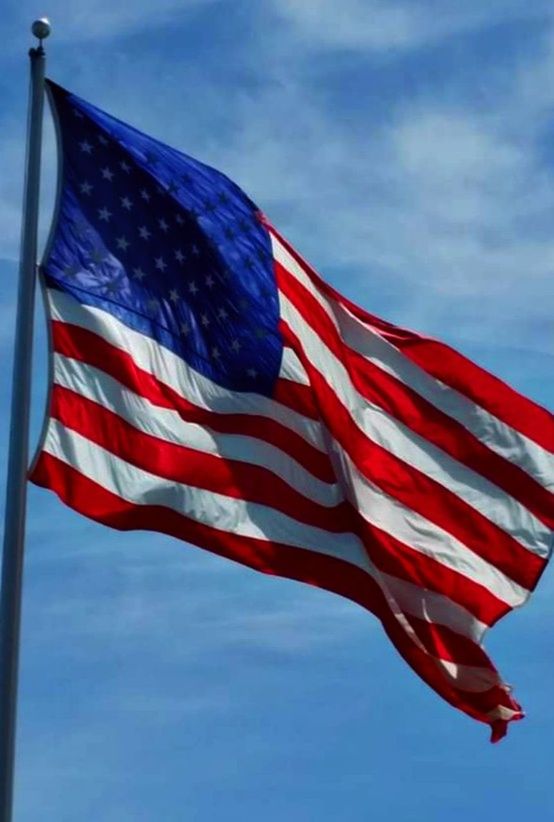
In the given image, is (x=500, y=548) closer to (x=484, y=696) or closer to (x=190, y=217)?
(x=484, y=696)

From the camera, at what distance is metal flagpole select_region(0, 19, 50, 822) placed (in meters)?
17.0

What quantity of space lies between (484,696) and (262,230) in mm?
5135

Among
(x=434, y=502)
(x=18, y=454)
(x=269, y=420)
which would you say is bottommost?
(x=18, y=454)

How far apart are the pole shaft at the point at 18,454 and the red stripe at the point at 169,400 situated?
74 cm

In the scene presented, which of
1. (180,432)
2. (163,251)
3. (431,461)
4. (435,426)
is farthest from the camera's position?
(435,426)

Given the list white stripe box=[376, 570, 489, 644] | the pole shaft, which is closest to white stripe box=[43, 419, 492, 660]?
white stripe box=[376, 570, 489, 644]

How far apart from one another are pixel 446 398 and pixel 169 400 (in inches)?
141

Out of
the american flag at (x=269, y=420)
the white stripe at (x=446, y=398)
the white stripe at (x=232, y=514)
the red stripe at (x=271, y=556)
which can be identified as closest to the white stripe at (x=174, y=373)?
the american flag at (x=269, y=420)

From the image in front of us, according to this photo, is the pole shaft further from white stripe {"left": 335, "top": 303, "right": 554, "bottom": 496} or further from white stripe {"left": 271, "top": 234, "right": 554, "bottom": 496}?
white stripe {"left": 335, "top": 303, "right": 554, "bottom": 496}

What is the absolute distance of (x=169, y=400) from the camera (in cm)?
1975

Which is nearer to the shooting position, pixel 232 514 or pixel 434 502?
pixel 232 514

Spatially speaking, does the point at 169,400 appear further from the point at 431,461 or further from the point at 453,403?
the point at 453,403

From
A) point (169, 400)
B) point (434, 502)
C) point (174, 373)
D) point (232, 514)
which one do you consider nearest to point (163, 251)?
point (174, 373)

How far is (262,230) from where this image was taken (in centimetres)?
2125
